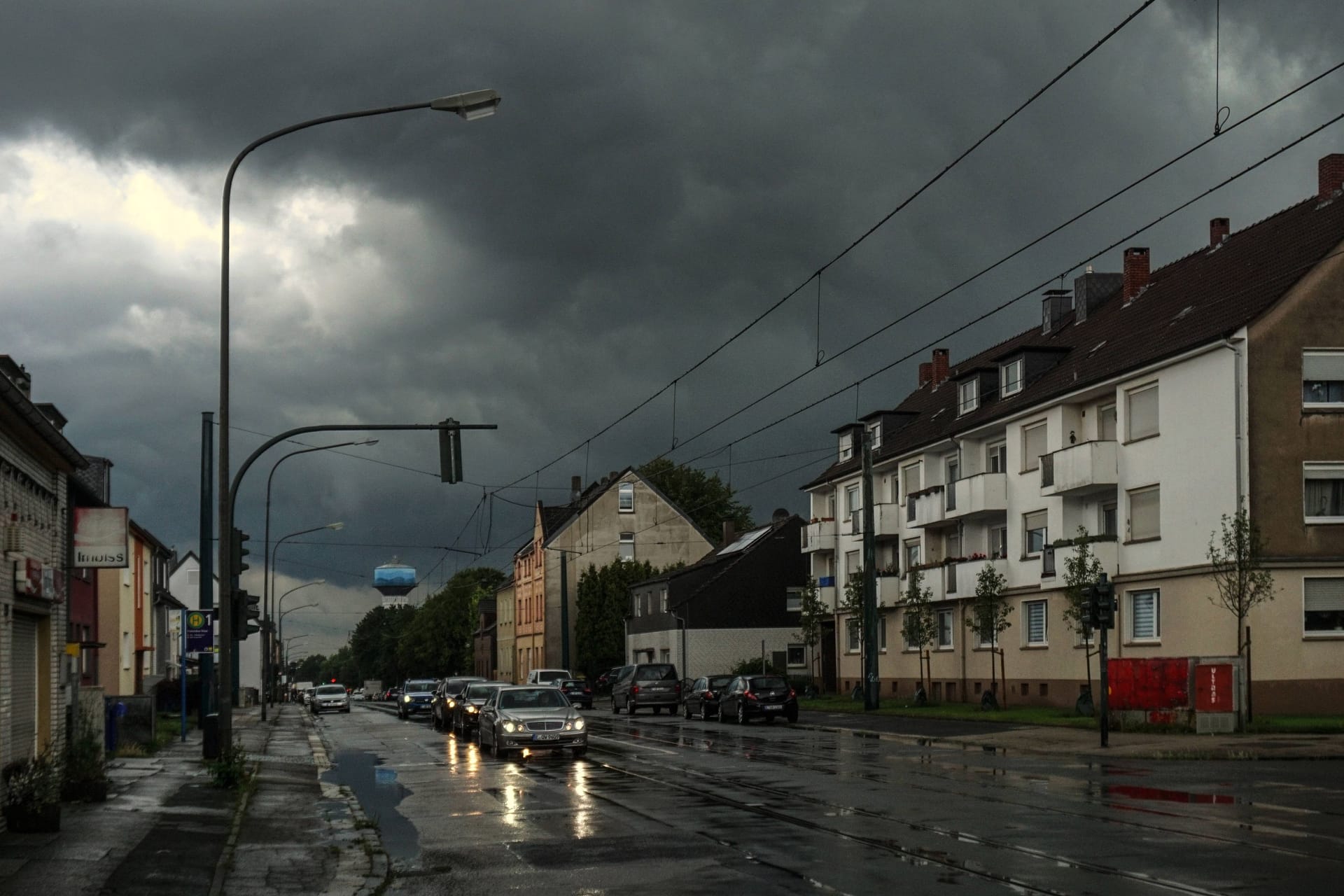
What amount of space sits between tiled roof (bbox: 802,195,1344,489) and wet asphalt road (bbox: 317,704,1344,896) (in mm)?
15408

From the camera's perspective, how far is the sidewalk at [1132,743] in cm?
2458

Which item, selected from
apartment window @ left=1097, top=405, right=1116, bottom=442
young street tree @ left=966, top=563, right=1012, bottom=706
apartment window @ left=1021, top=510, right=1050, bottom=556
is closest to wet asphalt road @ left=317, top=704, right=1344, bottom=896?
apartment window @ left=1097, top=405, right=1116, bottom=442

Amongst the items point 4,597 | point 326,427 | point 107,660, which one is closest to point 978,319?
point 326,427

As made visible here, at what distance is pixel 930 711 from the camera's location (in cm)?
4347

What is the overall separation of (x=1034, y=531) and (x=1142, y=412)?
7.60m

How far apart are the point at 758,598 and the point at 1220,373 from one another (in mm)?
42121

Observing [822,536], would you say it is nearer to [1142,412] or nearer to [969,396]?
[969,396]

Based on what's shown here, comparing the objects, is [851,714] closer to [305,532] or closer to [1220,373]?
[1220,373]

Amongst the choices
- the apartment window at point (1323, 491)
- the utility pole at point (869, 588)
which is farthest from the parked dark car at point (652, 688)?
the apartment window at point (1323, 491)

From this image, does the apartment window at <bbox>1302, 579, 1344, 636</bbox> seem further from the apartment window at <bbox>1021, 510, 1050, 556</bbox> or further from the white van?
the white van

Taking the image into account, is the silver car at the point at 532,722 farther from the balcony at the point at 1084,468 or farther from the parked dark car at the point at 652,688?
the parked dark car at the point at 652,688

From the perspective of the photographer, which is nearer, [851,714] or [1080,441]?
[1080,441]

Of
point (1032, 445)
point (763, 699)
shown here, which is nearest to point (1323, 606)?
point (1032, 445)

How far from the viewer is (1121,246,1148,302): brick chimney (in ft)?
154
